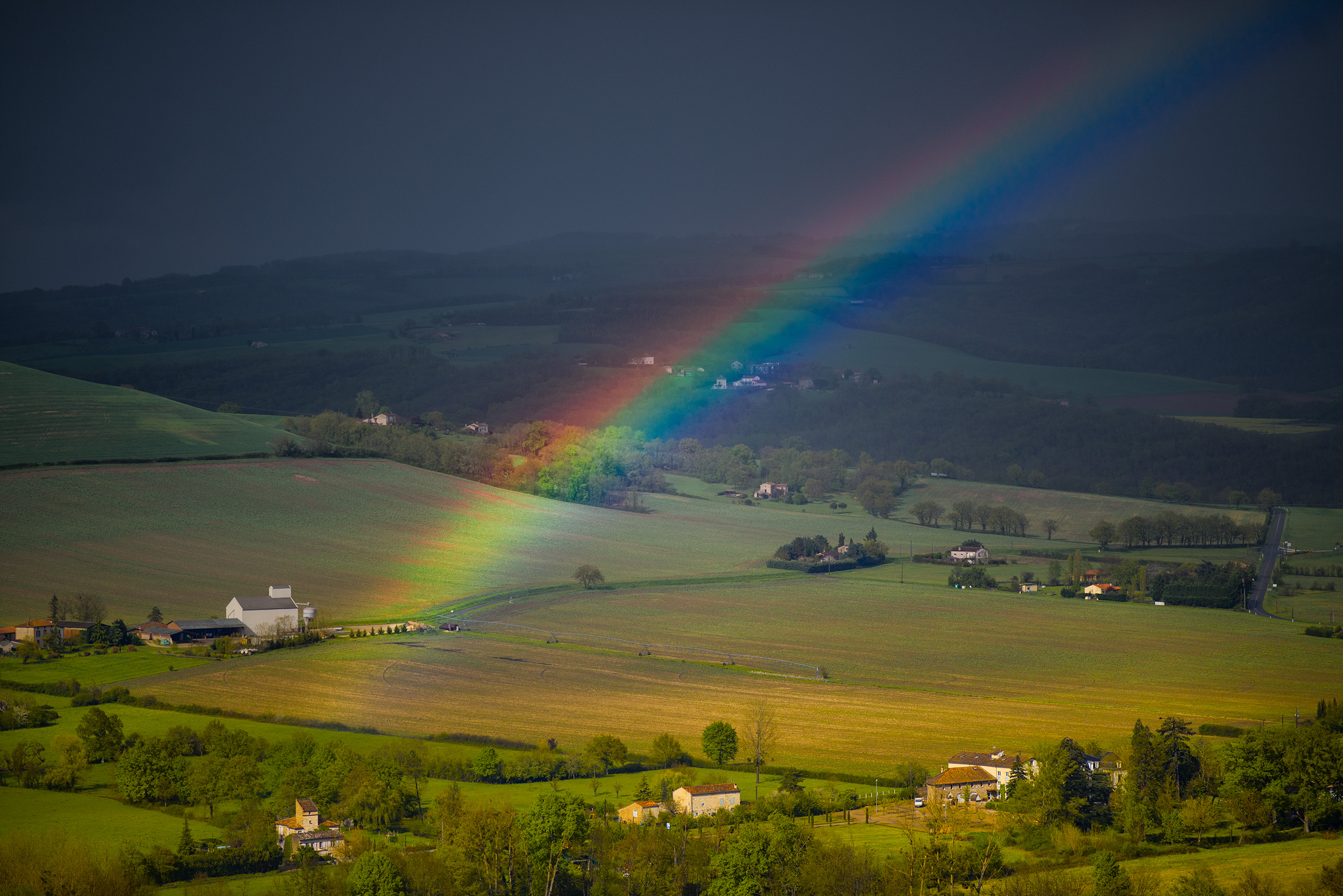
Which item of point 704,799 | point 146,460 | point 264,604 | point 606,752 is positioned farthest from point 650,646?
point 146,460

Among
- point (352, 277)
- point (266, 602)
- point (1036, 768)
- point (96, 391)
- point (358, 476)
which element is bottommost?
point (1036, 768)

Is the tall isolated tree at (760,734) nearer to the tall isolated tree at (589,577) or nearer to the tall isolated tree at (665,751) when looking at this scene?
the tall isolated tree at (665,751)

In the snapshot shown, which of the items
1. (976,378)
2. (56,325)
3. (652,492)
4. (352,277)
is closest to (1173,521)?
(652,492)

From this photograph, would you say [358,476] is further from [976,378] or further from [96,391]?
Result: [976,378]

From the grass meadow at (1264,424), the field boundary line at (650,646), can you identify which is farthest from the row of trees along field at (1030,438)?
the field boundary line at (650,646)

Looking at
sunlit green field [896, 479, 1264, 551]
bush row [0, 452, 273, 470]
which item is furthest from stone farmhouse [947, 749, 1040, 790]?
bush row [0, 452, 273, 470]

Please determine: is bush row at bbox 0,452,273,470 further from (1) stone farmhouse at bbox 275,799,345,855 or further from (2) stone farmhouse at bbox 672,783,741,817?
(2) stone farmhouse at bbox 672,783,741,817

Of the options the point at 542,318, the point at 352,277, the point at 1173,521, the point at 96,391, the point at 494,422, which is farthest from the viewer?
the point at 352,277
